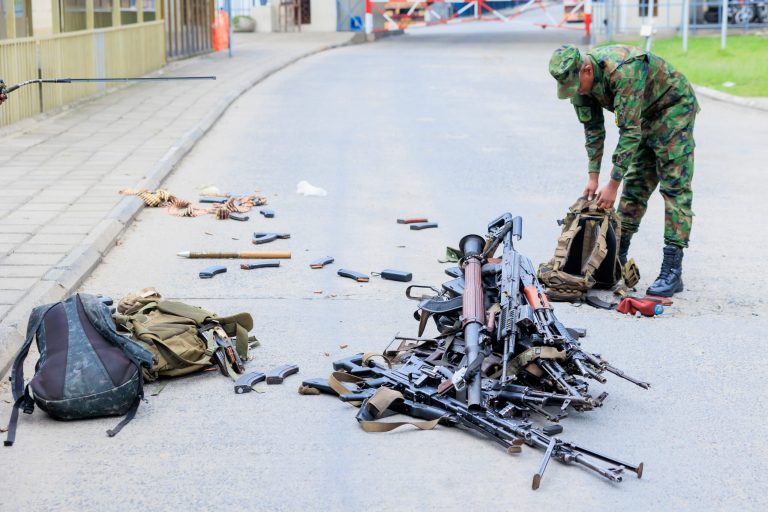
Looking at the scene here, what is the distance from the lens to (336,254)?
29.9 feet

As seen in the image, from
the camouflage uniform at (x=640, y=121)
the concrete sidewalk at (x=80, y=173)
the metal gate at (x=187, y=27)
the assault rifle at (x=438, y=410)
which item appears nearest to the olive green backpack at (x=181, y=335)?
the assault rifle at (x=438, y=410)

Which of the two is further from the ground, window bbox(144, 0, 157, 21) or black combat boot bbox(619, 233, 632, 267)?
window bbox(144, 0, 157, 21)

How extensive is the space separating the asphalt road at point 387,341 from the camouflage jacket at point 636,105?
110 cm

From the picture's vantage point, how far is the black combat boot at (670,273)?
777cm

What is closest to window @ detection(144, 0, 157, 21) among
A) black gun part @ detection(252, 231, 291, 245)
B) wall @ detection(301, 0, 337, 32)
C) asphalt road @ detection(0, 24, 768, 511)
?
asphalt road @ detection(0, 24, 768, 511)

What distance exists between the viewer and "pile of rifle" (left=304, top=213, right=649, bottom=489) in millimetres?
5145

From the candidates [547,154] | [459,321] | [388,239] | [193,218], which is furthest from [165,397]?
[547,154]

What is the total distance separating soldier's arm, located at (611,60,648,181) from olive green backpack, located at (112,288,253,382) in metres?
2.73

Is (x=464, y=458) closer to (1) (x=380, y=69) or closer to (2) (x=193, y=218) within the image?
(2) (x=193, y=218)

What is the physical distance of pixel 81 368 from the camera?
17.8ft

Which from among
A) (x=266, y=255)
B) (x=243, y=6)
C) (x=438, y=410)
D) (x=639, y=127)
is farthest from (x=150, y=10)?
(x=243, y=6)

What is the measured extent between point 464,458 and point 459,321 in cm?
109

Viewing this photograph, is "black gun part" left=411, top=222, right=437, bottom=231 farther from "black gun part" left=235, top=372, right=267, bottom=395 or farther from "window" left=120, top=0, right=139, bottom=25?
"window" left=120, top=0, right=139, bottom=25

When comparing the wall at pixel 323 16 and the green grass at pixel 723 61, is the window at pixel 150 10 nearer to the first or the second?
the green grass at pixel 723 61
